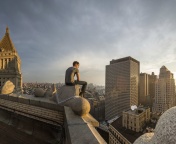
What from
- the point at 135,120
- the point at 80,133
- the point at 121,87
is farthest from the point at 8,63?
the point at 121,87

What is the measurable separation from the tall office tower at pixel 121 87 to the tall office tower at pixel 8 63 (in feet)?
288

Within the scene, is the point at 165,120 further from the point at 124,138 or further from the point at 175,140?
the point at 124,138

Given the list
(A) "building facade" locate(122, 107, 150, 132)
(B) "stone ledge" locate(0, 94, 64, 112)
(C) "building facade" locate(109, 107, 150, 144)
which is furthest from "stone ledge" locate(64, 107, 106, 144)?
(A) "building facade" locate(122, 107, 150, 132)

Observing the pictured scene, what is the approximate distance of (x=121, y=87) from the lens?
112 metres

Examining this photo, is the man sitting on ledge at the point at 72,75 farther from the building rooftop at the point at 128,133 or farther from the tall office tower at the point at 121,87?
the tall office tower at the point at 121,87

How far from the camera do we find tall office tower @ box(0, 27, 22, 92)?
29.0m

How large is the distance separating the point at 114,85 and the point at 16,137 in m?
117

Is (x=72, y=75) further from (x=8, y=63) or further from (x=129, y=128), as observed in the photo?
(x=129, y=128)

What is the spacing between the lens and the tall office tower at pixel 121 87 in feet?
351

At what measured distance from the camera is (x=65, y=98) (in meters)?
5.56

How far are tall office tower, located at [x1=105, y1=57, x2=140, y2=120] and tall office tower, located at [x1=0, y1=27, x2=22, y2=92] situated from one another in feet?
288

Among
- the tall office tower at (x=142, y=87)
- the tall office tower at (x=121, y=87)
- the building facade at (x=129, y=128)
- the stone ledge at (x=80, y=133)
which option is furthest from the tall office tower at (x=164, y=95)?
the stone ledge at (x=80, y=133)

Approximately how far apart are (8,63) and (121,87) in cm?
9366

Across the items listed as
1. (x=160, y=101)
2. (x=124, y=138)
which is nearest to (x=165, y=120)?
(x=124, y=138)
